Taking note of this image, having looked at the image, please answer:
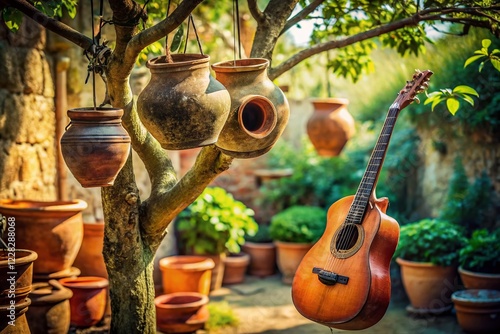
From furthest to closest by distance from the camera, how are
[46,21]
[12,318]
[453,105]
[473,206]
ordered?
[473,206]
[12,318]
[453,105]
[46,21]

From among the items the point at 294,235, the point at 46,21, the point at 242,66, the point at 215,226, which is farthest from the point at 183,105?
the point at 294,235

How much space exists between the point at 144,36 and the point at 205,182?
3.07 feet

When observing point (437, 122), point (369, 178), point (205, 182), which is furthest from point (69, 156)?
point (437, 122)

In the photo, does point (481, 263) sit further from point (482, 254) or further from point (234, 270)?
point (234, 270)

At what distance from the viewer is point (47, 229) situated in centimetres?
411

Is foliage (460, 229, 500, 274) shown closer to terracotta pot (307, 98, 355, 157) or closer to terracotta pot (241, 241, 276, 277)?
terracotta pot (307, 98, 355, 157)

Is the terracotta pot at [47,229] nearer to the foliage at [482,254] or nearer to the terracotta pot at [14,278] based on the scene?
the terracotta pot at [14,278]

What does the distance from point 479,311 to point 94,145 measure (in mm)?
3400

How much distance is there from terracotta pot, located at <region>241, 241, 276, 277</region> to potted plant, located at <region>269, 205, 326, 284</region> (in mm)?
237

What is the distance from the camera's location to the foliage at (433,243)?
521 centimetres

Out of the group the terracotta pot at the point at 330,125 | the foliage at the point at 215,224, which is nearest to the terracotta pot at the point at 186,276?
the foliage at the point at 215,224

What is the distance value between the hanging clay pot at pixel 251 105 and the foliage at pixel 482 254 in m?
2.95

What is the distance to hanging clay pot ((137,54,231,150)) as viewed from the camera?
7.66 feet

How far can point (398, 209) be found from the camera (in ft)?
21.9
